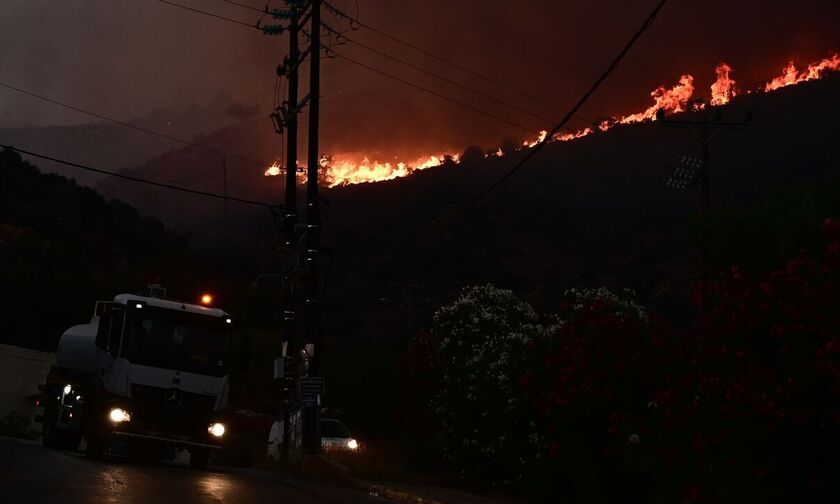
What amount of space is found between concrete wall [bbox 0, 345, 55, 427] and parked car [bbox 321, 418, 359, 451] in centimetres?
2369

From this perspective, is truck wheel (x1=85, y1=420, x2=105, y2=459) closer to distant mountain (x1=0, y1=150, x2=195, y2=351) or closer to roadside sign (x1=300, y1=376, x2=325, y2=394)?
roadside sign (x1=300, y1=376, x2=325, y2=394)

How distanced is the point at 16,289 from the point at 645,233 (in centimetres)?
12262

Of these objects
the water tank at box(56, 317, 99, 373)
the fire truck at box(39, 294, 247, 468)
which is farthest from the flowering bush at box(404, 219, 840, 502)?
the water tank at box(56, 317, 99, 373)

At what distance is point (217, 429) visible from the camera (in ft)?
78.8

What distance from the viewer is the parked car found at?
109 feet

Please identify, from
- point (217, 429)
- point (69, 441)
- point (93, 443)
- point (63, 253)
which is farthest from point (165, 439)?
point (63, 253)

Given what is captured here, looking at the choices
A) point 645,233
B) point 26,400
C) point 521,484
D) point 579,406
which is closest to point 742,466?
point 579,406

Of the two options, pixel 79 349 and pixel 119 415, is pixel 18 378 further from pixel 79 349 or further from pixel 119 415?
pixel 119 415

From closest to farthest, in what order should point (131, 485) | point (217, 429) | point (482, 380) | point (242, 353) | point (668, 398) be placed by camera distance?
point (668, 398) → point (131, 485) → point (217, 429) → point (242, 353) → point (482, 380)

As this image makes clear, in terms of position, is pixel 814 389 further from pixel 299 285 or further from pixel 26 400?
pixel 26 400

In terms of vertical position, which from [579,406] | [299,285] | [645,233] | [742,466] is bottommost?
[742,466]

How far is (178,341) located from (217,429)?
7.13ft

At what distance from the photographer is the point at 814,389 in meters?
12.1

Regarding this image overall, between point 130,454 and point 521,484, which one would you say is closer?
point 521,484
